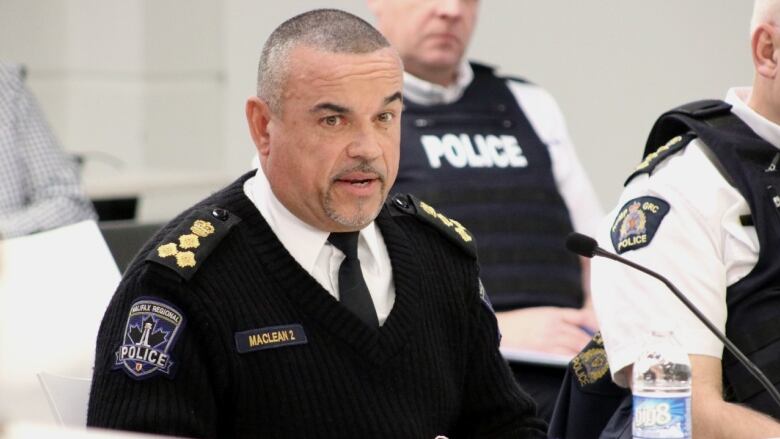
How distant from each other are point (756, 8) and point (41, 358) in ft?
4.41

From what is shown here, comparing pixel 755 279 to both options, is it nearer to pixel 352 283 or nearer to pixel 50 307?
pixel 352 283

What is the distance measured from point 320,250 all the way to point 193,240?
195 mm

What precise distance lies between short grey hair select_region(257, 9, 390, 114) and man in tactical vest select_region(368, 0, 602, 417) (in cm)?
121

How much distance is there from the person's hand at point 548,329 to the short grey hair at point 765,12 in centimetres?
91

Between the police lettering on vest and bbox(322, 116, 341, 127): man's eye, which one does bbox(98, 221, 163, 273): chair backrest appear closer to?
bbox(322, 116, 341, 127): man's eye

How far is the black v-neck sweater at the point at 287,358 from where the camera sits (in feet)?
5.93

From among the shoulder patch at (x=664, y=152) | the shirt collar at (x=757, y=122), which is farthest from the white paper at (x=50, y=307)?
the shirt collar at (x=757, y=122)

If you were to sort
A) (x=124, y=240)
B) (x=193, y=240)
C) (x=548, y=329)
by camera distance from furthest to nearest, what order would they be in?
1. (x=548, y=329)
2. (x=124, y=240)
3. (x=193, y=240)

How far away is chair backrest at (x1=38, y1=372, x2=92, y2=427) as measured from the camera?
194 cm

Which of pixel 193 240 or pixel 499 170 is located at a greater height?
pixel 193 240

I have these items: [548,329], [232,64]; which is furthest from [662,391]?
[232,64]

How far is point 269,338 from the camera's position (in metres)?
1.87

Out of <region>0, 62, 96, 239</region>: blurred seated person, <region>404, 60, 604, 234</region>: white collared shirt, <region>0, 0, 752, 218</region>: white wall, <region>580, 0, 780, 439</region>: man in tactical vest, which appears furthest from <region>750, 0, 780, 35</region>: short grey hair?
<region>0, 0, 752, 218</region>: white wall

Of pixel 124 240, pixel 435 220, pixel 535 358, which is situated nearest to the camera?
pixel 435 220
